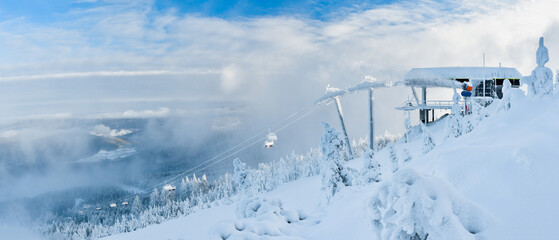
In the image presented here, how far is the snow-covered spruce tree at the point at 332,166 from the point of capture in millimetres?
23984

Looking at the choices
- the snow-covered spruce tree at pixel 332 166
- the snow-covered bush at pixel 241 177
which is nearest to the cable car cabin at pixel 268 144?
the snow-covered bush at pixel 241 177

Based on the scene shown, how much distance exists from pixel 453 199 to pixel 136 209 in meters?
187

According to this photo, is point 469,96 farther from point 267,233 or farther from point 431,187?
point 431,187

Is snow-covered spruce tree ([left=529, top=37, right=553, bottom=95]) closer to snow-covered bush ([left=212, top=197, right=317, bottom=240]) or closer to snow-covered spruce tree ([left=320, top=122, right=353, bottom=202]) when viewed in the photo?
snow-covered spruce tree ([left=320, top=122, right=353, bottom=202])

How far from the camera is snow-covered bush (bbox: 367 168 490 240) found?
300 inches

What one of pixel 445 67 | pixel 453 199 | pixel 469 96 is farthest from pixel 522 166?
pixel 445 67

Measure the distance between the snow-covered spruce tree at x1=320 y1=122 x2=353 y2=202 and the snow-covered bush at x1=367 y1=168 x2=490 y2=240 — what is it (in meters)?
15.5

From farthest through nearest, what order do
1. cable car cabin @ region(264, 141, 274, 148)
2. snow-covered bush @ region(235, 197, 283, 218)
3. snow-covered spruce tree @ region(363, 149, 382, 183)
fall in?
cable car cabin @ region(264, 141, 274, 148) → snow-covered spruce tree @ region(363, 149, 382, 183) → snow-covered bush @ region(235, 197, 283, 218)

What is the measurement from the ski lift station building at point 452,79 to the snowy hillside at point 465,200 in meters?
35.2

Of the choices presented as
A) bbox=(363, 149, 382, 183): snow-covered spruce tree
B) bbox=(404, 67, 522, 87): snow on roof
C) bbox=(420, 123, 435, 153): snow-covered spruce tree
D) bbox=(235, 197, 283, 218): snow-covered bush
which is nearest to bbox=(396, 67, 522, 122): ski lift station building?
bbox=(404, 67, 522, 87): snow on roof

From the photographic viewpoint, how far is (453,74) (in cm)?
5653

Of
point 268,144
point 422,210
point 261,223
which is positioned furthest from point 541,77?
point 268,144

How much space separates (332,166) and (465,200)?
52.6 ft

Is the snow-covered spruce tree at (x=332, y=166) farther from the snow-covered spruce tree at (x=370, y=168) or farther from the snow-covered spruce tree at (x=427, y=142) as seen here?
the snow-covered spruce tree at (x=427, y=142)
